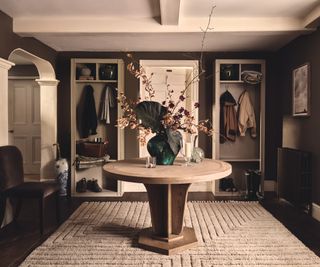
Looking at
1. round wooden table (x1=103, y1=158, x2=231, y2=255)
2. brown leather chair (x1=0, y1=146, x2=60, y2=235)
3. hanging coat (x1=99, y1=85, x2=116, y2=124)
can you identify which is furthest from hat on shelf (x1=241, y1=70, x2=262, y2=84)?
brown leather chair (x1=0, y1=146, x2=60, y2=235)

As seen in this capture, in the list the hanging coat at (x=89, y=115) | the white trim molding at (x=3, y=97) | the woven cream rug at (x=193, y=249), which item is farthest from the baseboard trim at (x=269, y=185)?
the white trim molding at (x=3, y=97)

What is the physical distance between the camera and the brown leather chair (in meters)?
3.12

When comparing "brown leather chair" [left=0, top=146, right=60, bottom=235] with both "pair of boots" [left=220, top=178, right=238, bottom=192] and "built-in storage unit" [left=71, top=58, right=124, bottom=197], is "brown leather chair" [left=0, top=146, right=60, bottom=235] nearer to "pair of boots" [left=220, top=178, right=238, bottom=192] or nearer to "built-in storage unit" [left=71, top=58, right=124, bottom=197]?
"built-in storage unit" [left=71, top=58, right=124, bottom=197]

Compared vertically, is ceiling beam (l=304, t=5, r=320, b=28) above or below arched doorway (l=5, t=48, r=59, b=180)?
above

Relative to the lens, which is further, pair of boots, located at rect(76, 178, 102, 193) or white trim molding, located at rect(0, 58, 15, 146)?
pair of boots, located at rect(76, 178, 102, 193)

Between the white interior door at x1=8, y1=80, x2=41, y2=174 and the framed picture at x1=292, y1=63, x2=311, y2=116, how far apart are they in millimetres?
4876

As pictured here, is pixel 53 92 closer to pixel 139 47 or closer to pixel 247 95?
pixel 139 47

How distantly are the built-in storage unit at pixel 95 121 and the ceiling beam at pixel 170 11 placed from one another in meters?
1.49

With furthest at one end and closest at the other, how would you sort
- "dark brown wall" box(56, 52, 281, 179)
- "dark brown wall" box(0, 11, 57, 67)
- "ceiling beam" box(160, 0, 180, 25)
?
"dark brown wall" box(56, 52, 281, 179) → "dark brown wall" box(0, 11, 57, 67) → "ceiling beam" box(160, 0, 180, 25)

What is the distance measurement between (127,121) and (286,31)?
223 cm

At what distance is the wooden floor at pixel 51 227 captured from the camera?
274 centimetres

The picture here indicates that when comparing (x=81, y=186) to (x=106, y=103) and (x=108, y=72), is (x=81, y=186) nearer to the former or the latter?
(x=106, y=103)

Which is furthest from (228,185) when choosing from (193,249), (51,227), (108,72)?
(51,227)

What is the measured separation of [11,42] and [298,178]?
3741 mm
